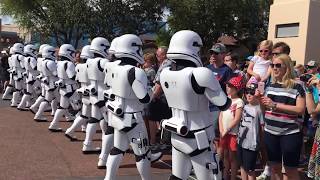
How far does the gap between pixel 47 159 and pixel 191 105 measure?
153 inches

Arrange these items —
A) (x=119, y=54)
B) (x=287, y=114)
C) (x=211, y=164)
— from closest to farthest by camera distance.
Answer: (x=211, y=164) < (x=287, y=114) < (x=119, y=54)

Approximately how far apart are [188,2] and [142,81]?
74.7ft

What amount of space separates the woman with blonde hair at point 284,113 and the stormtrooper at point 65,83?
5652 mm

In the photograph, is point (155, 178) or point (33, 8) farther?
point (33, 8)

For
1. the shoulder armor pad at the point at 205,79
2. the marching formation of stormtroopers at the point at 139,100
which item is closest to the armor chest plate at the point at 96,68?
the marching formation of stormtroopers at the point at 139,100

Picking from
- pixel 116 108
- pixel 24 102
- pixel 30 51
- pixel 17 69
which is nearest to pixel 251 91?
pixel 116 108

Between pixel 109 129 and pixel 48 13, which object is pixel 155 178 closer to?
pixel 109 129

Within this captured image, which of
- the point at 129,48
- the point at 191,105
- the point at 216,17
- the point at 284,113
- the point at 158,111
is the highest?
the point at 216,17

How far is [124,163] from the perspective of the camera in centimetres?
778

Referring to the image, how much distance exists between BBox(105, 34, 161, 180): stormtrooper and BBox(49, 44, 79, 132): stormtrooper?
12.3 feet

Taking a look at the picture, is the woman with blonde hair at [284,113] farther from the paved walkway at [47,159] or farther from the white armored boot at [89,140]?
the white armored boot at [89,140]

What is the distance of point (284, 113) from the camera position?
5137 mm

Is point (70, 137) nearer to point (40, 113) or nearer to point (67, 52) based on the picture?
point (67, 52)

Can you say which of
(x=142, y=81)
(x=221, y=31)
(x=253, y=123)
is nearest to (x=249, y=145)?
(x=253, y=123)
